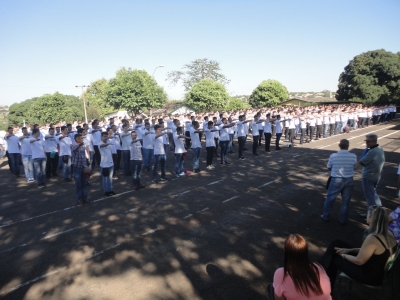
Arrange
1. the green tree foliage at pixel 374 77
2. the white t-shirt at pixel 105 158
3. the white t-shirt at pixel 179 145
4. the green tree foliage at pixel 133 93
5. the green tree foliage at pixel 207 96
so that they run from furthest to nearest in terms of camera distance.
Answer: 1. the green tree foliage at pixel 207 96
2. the green tree foliage at pixel 133 93
3. the green tree foliage at pixel 374 77
4. the white t-shirt at pixel 179 145
5. the white t-shirt at pixel 105 158

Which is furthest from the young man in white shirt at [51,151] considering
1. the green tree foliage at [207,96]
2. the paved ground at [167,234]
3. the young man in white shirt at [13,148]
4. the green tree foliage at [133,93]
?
Answer: the green tree foliage at [207,96]

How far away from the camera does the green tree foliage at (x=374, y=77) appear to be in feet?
106

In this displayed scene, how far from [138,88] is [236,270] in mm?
31740

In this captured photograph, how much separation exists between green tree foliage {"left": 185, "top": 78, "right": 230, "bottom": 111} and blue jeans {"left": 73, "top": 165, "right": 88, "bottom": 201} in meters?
34.6

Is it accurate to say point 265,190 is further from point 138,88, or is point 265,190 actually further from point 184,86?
point 184,86

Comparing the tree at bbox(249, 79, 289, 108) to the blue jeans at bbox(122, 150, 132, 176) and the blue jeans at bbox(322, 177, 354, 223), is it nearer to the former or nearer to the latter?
the blue jeans at bbox(122, 150, 132, 176)

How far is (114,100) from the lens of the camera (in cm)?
3431

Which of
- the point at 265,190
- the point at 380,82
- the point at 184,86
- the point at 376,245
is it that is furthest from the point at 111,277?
the point at 184,86

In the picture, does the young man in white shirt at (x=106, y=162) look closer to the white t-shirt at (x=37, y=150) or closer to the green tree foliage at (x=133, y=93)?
the white t-shirt at (x=37, y=150)

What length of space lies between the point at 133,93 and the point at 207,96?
455 inches

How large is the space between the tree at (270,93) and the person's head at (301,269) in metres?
49.5

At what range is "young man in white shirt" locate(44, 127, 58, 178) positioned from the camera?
11.4 meters

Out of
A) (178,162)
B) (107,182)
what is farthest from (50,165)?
(178,162)

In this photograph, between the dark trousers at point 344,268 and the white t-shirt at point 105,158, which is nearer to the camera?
the dark trousers at point 344,268
